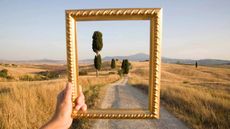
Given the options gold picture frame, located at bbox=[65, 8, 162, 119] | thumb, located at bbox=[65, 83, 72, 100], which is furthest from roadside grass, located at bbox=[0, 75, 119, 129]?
thumb, located at bbox=[65, 83, 72, 100]

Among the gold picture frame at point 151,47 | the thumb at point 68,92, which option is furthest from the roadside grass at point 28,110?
the thumb at point 68,92

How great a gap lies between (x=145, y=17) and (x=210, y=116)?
25.7 feet

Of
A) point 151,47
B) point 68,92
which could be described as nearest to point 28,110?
point 68,92

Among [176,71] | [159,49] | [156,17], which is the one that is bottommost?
[176,71]

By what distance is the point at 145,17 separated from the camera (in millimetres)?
2107

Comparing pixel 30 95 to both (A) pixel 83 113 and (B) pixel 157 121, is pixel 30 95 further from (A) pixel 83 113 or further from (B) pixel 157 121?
(A) pixel 83 113

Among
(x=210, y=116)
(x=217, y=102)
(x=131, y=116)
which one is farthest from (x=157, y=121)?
(x=131, y=116)

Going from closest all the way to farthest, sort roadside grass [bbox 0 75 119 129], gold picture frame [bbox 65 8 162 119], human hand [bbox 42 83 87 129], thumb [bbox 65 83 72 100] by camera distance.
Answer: human hand [bbox 42 83 87 129] < thumb [bbox 65 83 72 100] < gold picture frame [bbox 65 8 162 119] < roadside grass [bbox 0 75 119 129]

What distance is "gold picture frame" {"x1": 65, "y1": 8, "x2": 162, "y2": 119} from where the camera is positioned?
80.5 inches

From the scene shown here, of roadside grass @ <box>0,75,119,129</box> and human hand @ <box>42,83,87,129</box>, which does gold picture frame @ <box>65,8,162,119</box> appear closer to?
human hand @ <box>42,83,87,129</box>

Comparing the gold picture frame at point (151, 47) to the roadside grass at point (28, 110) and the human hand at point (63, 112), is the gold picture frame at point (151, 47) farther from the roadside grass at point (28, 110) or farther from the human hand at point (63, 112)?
the roadside grass at point (28, 110)

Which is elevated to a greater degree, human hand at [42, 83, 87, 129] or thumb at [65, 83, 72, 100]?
thumb at [65, 83, 72, 100]

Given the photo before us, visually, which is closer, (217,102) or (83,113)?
(83,113)

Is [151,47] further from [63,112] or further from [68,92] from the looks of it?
[63,112]
